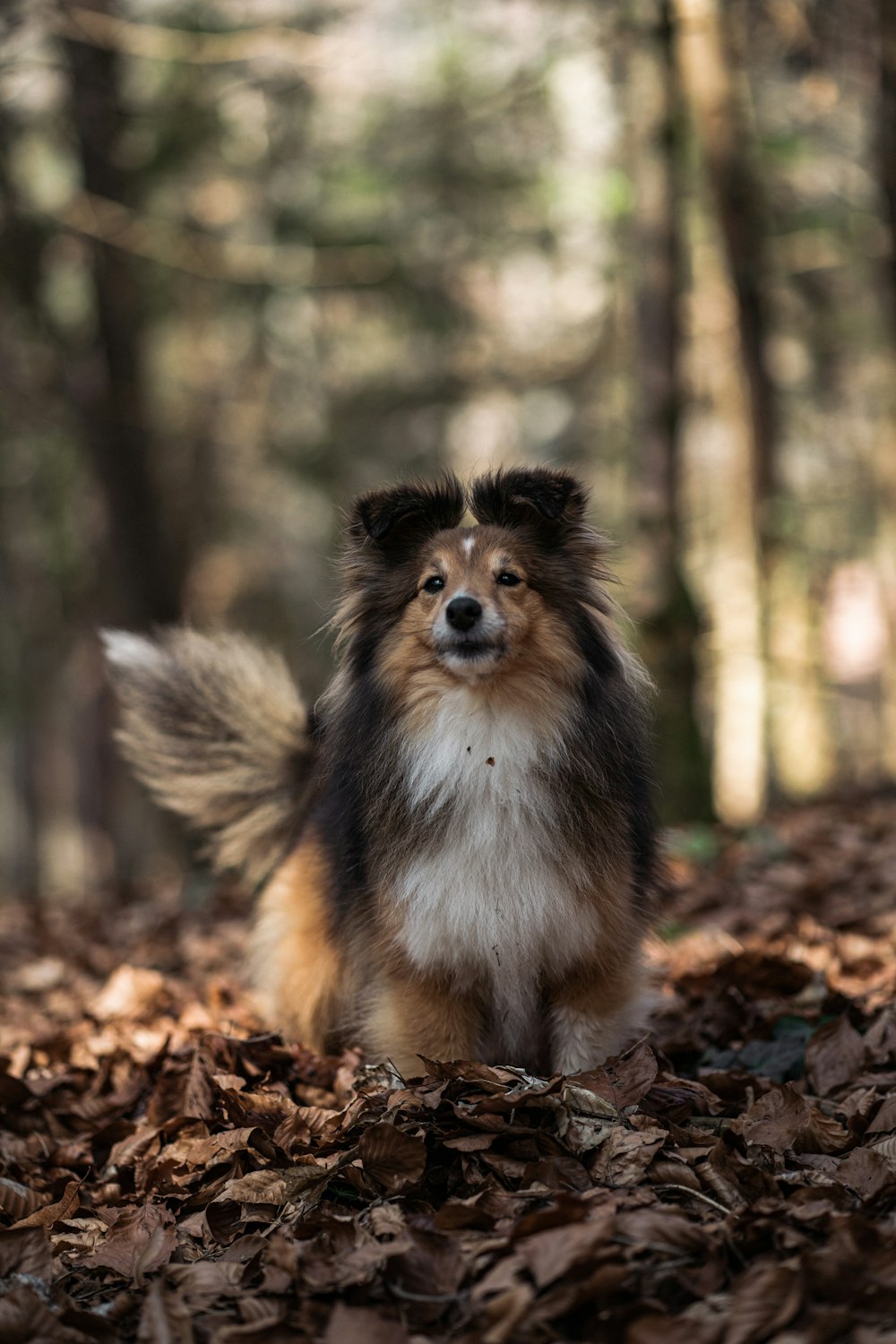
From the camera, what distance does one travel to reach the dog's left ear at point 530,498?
14.2 ft

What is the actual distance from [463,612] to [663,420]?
530 cm

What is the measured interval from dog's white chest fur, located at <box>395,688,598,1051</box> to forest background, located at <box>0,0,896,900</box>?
435 cm

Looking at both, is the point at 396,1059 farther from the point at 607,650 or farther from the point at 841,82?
the point at 841,82

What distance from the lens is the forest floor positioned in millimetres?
2752

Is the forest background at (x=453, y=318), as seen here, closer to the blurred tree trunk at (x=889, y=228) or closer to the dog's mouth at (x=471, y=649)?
the blurred tree trunk at (x=889, y=228)

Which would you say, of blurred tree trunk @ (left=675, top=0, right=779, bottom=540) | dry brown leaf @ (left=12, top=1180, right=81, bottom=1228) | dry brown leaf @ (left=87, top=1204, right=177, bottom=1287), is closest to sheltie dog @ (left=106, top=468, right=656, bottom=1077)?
dry brown leaf @ (left=87, top=1204, right=177, bottom=1287)

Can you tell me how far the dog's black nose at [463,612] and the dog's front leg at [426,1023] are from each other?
47.1 inches

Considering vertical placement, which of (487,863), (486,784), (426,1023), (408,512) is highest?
(408,512)

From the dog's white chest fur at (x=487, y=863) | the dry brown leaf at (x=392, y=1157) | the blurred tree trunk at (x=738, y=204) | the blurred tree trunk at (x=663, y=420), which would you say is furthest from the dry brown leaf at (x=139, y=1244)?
the blurred tree trunk at (x=738, y=204)

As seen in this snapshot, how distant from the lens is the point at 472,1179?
338cm

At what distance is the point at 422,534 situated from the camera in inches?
177

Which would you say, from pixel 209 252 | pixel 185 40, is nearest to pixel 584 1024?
pixel 185 40

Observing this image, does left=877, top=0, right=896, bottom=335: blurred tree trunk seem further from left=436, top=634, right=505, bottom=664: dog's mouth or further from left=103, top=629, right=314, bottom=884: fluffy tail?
left=436, top=634, right=505, bottom=664: dog's mouth

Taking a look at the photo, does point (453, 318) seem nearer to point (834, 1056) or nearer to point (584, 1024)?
point (584, 1024)
